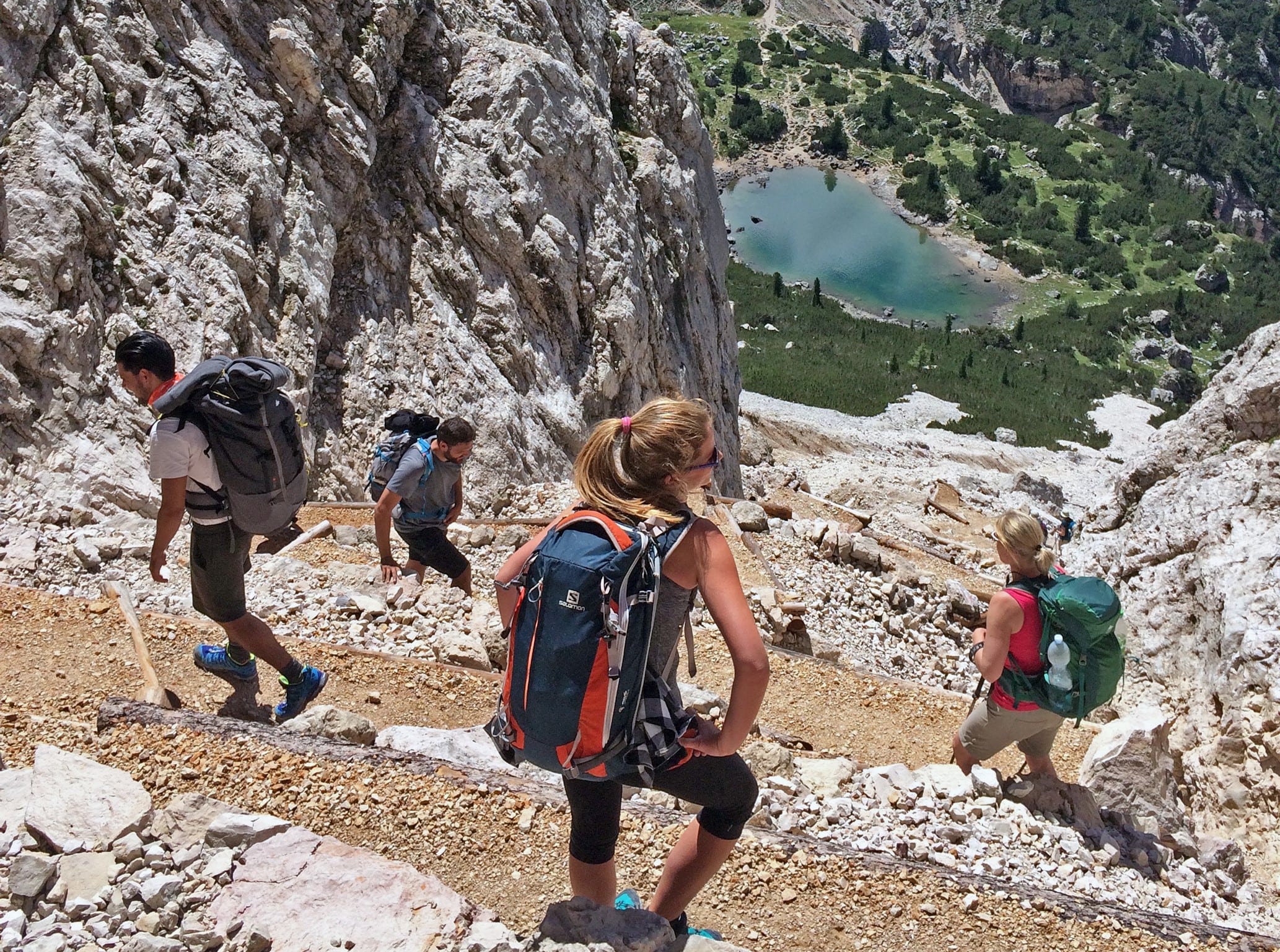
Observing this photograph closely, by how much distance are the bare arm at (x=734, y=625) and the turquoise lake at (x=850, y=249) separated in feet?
273

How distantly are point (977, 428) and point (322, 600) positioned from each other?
44193 millimetres

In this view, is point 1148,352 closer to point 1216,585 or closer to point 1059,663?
point 1216,585

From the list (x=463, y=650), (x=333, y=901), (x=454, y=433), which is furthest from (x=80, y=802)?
(x=454, y=433)

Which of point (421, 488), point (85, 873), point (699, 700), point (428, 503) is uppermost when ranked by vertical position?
point (421, 488)

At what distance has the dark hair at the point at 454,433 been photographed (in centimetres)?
639

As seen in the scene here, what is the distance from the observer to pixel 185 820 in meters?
3.46

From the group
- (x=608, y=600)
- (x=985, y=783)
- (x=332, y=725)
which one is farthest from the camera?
(x=985, y=783)

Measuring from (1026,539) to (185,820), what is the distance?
3.86 meters

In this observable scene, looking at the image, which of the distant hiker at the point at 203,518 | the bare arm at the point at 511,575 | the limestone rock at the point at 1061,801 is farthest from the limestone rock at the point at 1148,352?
the bare arm at the point at 511,575

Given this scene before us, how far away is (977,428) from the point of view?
4691cm

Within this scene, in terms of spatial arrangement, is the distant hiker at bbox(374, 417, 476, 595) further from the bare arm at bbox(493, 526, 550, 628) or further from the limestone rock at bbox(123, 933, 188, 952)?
the limestone rock at bbox(123, 933, 188, 952)

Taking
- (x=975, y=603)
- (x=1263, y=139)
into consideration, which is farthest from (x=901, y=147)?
(x=975, y=603)

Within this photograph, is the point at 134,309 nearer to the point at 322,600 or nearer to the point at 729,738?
the point at 322,600

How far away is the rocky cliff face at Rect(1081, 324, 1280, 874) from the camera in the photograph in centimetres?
610
